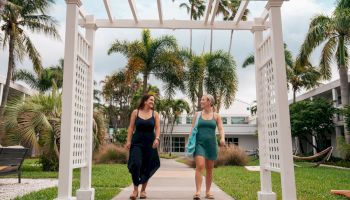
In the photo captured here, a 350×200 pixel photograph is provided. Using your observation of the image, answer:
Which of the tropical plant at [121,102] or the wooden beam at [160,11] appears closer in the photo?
the wooden beam at [160,11]

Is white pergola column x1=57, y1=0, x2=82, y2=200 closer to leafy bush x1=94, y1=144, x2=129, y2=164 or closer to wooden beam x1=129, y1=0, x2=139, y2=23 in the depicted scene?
wooden beam x1=129, y1=0, x2=139, y2=23

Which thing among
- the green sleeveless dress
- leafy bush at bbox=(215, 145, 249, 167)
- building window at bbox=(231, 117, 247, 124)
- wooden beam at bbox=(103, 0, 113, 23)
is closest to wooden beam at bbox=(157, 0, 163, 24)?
wooden beam at bbox=(103, 0, 113, 23)

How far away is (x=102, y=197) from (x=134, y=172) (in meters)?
0.85

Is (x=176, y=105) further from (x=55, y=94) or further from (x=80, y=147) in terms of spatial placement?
(x=80, y=147)

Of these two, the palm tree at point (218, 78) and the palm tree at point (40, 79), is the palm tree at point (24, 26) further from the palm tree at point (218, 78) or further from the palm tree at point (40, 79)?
the palm tree at point (40, 79)

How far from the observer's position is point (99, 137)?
484 inches

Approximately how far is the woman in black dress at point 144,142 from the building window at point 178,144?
127 ft

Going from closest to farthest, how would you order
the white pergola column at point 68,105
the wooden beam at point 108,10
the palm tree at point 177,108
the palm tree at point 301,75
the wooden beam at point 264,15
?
the white pergola column at point 68,105, the wooden beam at point 108,10, the wooden beam at point 264,15, the palm tree at point 301,75, the palm tree at point 177,108

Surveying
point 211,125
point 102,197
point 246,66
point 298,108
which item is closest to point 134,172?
point 102,197

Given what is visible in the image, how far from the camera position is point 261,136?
532cm

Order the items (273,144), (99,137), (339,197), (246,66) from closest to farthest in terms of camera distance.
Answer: (273,144) → (339,197) → (99,137) → (246,66)

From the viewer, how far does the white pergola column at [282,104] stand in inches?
162

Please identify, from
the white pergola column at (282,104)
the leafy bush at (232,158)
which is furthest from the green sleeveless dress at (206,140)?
the leafy bush at (232,158)

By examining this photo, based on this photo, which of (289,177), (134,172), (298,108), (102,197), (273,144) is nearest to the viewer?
(289,177)
